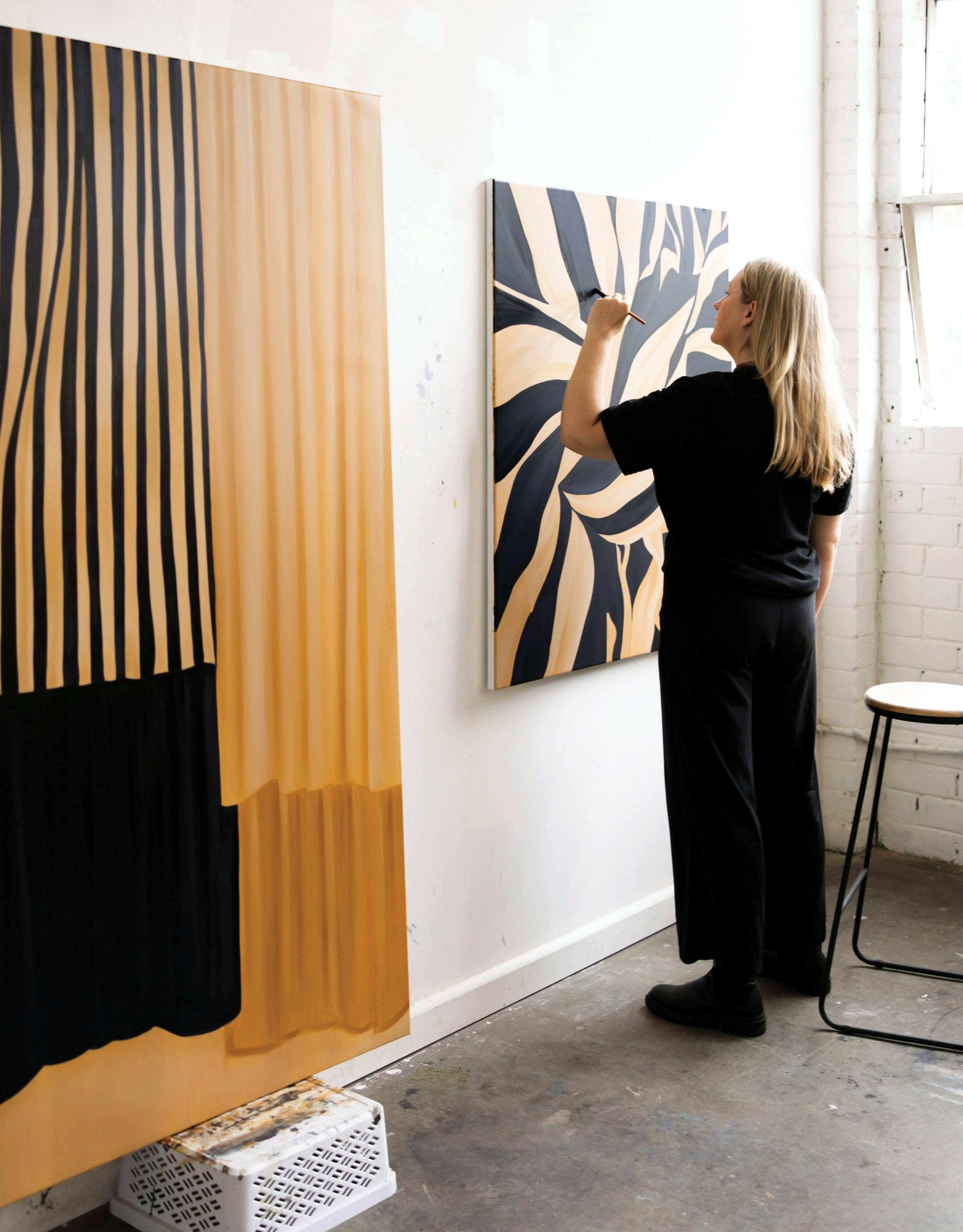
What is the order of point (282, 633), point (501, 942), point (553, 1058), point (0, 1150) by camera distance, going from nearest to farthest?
point (0, 1150)
point (282, 633)
point (553, 1058)
point (501, 942)

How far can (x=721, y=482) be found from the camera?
103 inches

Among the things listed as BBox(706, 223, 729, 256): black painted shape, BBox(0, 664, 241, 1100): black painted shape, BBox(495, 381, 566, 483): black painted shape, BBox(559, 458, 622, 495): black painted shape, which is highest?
BBox(706, 223, 729, 256): black painted shape

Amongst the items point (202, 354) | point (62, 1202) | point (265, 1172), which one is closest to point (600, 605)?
point (202, 354)

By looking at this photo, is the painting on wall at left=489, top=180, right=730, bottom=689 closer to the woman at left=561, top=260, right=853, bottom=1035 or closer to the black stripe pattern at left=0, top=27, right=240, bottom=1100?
the woman at left=561, top=260, right=853, bottom=1035

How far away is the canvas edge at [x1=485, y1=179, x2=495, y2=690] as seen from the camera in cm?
264

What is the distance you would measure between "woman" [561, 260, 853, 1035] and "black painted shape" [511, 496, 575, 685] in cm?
28

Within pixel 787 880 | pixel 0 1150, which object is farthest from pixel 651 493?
pixel 0 1150

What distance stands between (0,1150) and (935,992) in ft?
7.31

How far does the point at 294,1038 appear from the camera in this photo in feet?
7.50

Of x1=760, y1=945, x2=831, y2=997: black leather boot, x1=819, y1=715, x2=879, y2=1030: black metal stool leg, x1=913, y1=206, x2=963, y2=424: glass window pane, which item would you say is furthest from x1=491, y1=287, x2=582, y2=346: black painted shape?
x1=913, y1=206, x2=963, y2=424: glass window pane

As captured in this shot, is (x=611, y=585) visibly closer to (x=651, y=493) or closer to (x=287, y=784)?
(x=651, y=493)

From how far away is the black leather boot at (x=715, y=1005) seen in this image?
2.80 metres

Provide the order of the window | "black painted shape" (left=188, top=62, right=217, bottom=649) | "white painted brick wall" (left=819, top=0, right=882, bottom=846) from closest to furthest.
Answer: "black painted shape" (left=188, top=62, right=217, bottom=649) < "white painted brick wall" (left=819, top=0, right=882, bottom=846) < the window

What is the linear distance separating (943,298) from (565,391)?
180cm
